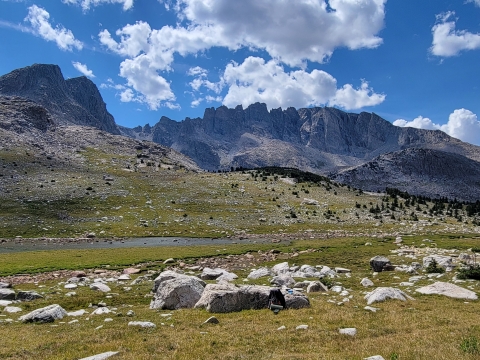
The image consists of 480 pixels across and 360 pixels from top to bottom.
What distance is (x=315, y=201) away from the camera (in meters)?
97.4

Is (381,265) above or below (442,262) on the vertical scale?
below

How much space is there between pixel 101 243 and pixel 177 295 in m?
42.5

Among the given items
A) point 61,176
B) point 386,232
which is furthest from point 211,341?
point 61,176

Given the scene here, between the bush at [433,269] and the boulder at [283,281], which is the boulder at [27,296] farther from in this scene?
the bush at [433,269]

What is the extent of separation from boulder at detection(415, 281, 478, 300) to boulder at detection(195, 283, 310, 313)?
28.1ft

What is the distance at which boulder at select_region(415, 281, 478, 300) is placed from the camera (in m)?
18.8

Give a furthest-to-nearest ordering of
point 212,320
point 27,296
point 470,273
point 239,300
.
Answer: point 470,273, point 27,296, point 239,300, point 212,320

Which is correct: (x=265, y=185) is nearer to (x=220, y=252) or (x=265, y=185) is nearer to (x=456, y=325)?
(x=220, y=252)

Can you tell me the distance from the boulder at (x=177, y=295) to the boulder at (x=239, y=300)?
2.73 ft

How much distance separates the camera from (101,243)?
55.4 m

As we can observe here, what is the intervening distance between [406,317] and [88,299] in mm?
17558

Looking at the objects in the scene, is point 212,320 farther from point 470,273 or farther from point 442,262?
point 442,262

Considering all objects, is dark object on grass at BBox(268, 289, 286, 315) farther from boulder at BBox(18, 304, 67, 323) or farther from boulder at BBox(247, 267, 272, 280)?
boulder at BBox(247, 267, 272, 280)

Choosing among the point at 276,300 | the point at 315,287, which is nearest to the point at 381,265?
the point at 315,287
